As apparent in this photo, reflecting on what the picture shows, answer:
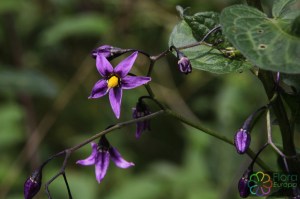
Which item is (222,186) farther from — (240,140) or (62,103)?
(240,140)

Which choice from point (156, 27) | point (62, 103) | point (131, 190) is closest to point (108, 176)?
point (131, 190)

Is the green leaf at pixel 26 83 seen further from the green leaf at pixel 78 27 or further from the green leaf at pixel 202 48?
the green leaf at pixel 202 48

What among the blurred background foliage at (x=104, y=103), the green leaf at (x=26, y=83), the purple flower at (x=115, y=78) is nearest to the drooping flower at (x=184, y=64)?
the purple flower at (x=115, y=78)

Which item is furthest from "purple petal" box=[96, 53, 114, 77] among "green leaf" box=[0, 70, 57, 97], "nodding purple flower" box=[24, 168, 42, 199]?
"green leaf" box=[0, 70, 57, 97]

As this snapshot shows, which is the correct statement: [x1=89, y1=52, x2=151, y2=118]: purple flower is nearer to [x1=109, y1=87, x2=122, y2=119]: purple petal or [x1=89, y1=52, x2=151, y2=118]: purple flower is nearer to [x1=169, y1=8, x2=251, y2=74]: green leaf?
[x1=109, y1=87, x2=122, y2=119]: purple petal

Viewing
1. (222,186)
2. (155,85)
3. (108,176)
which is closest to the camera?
(222,186)

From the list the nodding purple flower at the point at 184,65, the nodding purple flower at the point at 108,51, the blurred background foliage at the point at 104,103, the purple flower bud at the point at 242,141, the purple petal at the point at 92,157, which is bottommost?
the blurred background foliage at the point at 104,103
